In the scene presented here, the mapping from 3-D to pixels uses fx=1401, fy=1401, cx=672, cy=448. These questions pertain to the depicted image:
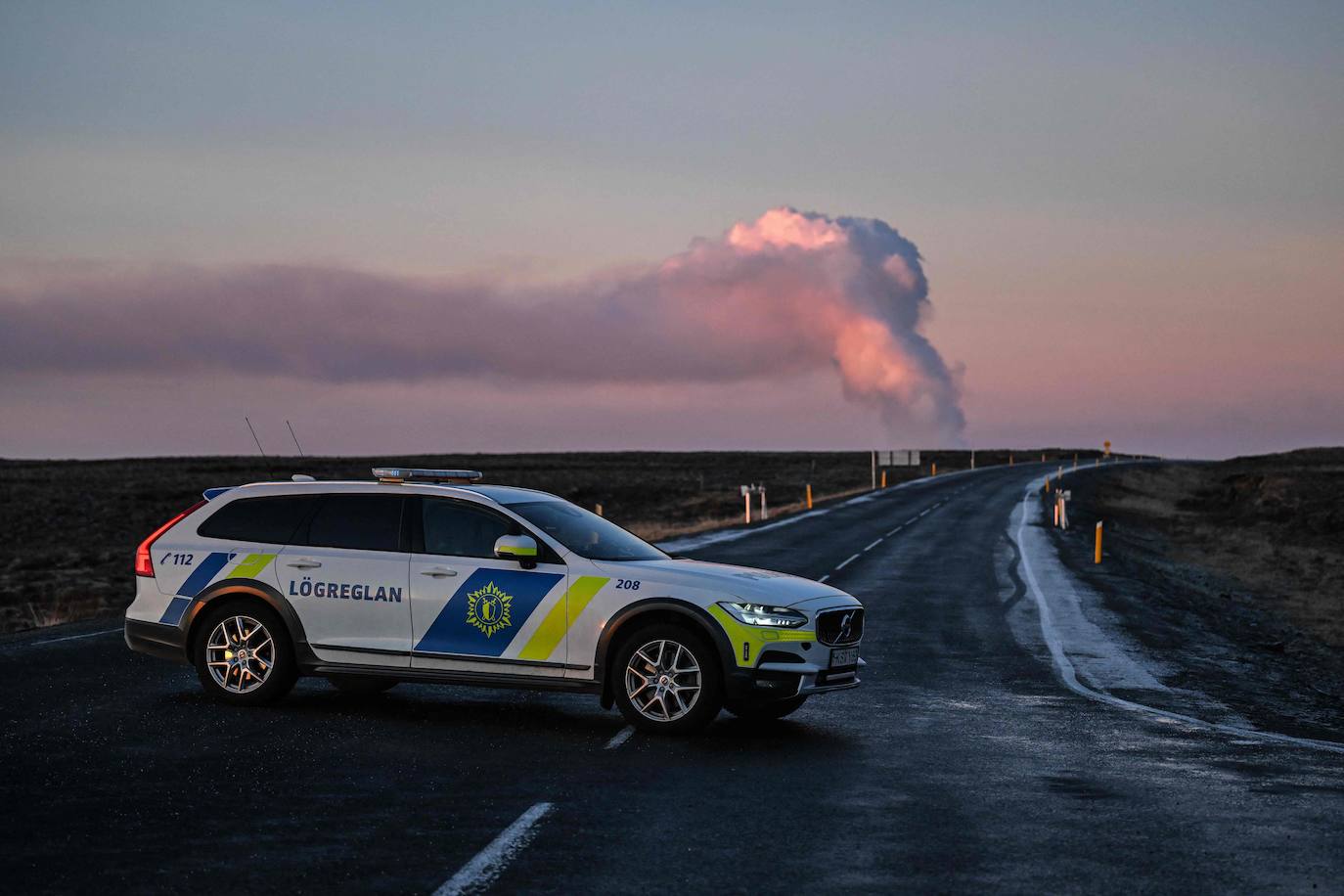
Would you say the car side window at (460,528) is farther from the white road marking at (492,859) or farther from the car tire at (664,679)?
the white road marking at (492,859)

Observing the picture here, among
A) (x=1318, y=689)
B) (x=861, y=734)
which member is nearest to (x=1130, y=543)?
(x=1318, y=689)

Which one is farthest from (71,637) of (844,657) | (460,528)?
(844,657)

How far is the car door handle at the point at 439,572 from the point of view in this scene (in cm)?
1049

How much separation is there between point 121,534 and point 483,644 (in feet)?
145

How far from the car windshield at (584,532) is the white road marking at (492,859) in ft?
10.8

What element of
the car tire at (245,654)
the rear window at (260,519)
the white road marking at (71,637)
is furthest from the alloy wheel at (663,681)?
the white road marking at (71,637)

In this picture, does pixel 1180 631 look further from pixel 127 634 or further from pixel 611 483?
pixel 611 483

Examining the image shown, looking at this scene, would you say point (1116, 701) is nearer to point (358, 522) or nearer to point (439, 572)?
point (439, 572)

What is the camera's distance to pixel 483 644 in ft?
33.8

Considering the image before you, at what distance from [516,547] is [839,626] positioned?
245cm

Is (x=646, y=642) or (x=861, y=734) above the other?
(x=646, y=642)

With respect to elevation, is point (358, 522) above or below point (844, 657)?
above

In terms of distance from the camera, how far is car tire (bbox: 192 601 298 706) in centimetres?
1096

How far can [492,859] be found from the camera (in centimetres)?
647
